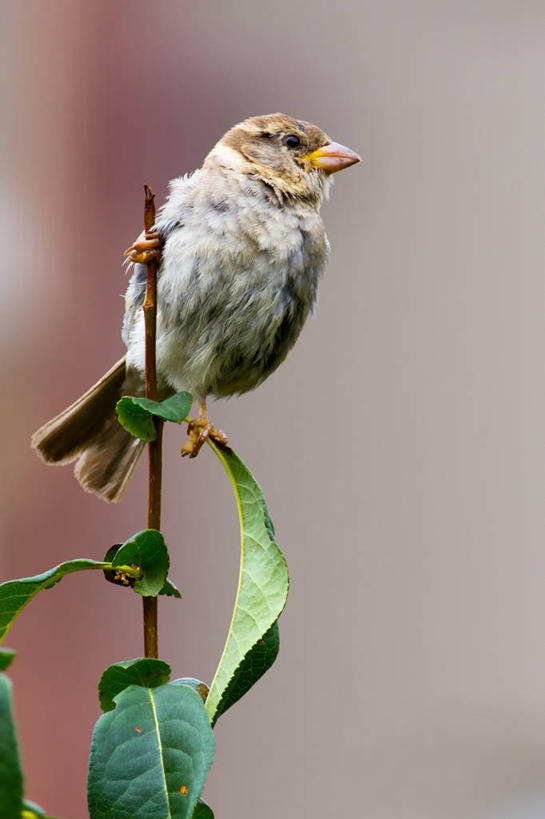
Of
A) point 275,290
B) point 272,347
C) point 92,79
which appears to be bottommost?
point 272,347

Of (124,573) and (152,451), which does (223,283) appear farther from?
(124,573)

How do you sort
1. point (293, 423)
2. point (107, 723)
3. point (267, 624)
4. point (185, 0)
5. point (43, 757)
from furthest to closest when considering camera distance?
1. point (185, 0)
2. point (293, 423)
3. point (43, 757)
4. point (267, 624)
5. point (107, 723)

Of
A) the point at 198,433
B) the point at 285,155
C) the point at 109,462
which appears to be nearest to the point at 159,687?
the point at 198,433

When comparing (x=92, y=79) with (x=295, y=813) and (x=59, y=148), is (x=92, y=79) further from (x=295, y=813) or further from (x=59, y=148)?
(x=295, y=813)

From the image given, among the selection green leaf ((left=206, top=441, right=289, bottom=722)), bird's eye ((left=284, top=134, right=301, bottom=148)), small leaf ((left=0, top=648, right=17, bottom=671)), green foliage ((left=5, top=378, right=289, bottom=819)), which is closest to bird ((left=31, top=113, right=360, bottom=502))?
bird's eye ((left=284, top=134, right=301, bottom=148))

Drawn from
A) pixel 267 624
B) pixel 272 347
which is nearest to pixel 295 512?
pixel 272 347

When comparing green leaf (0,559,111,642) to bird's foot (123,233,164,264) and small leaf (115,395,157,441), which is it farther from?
bird's foot (123,233,164,264)

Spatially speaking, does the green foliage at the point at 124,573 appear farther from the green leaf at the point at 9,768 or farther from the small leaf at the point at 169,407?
the green leaf at the point at 9,768

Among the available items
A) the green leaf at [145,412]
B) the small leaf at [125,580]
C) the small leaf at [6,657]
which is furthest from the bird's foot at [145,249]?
the small leaf at [6,657]
